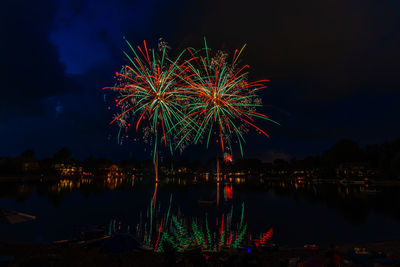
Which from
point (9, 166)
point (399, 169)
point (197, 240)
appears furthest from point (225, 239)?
point (9, 166)

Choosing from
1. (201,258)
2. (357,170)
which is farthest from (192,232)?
(357,170)

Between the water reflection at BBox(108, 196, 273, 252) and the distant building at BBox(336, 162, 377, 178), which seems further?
the distant building at BBox(336, 162, 377, 178)

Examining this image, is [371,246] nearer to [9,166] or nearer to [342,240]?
[342,240]

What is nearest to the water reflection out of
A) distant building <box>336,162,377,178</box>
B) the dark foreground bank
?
the dark foreground bank

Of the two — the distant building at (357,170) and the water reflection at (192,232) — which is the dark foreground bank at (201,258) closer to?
the water reflection at (192,232)

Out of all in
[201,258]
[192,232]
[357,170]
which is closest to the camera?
[201,258]

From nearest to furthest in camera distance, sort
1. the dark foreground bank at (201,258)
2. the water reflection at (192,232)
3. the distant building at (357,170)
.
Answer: the dark foreground bank at (201,258) < the water reflection at (192,232) < the distant building at (357,170)

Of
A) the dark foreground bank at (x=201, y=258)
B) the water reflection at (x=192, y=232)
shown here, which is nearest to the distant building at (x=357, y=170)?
the water reflection at (x=192, y=232)

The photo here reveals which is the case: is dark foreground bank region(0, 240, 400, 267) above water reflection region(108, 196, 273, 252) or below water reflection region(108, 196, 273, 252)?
above

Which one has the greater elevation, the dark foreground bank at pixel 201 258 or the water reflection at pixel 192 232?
the dark foreground bank at pixel 201 258

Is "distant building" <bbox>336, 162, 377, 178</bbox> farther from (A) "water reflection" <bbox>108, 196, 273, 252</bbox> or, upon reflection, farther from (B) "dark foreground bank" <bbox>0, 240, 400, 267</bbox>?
(B) "dark foreground bank" <bbox>0, 240, 400, 267</bbox>

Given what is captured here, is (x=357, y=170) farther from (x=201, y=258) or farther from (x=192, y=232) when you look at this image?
(x=201, y=258)

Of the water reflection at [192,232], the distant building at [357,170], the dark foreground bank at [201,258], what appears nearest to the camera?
the dark foreground bank at [201,258]

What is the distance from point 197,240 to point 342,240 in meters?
14.7
